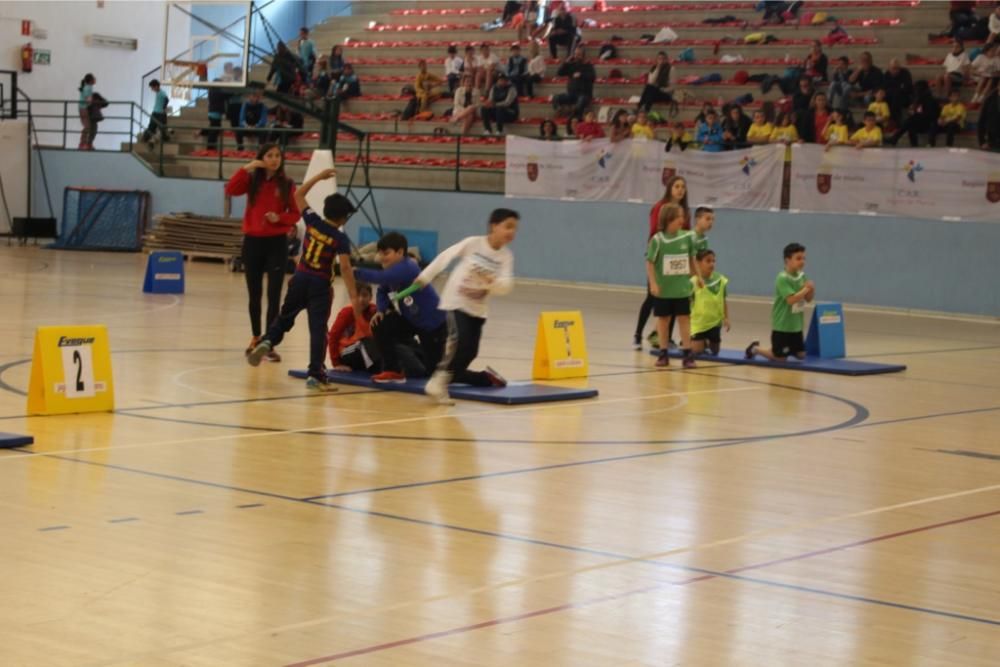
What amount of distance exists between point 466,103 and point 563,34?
2642 millimetres

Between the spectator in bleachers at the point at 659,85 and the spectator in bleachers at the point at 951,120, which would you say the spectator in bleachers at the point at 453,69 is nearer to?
the spectator in bleachers at the point at 659,85

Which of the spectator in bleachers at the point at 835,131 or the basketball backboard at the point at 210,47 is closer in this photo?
Answer: the spectator in bleachers at the point at 835,131

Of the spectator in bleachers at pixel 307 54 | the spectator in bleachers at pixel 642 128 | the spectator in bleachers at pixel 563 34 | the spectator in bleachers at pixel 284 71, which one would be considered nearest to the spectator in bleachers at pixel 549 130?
the spectator in bleachers at pixel 642 128

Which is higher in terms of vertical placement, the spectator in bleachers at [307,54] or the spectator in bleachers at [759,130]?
the spectator in bleachers at [307,54]

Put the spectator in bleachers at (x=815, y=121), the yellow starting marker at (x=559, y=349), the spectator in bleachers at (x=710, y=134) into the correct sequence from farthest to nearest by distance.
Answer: the spectator in bleachers at (x=710, y=134), the spectator in bleachers at (x=815, y=121), the yellow starting marker at (x=559, y=349)

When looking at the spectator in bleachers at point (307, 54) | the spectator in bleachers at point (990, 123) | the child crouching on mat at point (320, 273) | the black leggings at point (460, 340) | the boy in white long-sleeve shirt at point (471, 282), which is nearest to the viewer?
the boy in white long-sleeve shirt at point (471, 282)

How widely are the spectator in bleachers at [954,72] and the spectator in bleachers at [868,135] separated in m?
2.18

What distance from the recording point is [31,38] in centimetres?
3738

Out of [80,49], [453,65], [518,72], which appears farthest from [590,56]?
[80,49]

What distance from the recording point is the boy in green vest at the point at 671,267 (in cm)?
1415

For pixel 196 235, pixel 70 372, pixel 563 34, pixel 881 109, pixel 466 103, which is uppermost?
pixel 563 34

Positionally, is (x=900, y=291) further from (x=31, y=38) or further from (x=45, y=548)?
(x=31, y=38)

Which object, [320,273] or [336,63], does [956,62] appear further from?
[320,273]

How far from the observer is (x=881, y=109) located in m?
25.4
